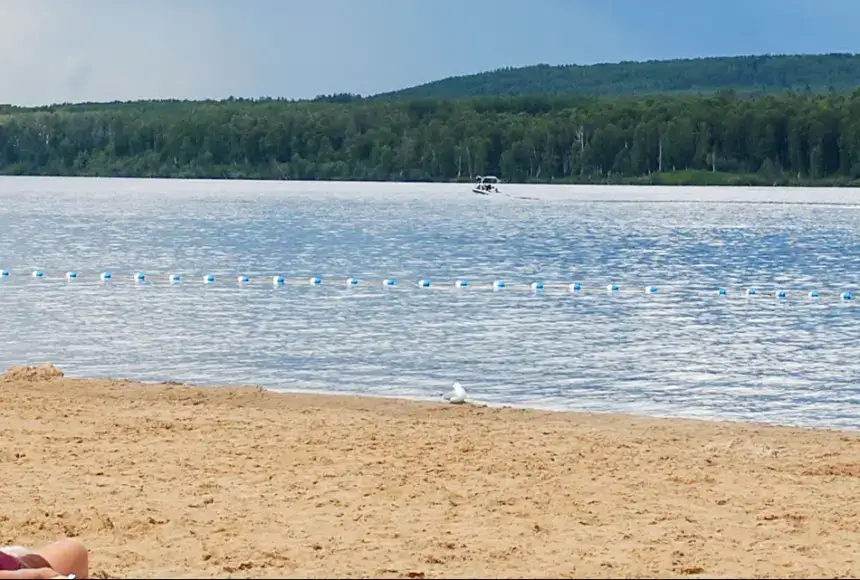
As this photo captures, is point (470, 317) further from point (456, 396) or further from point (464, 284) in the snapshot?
point (456, 396)

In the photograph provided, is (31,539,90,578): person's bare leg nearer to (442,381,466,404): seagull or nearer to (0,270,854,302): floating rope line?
(442,381,466,404): seagull

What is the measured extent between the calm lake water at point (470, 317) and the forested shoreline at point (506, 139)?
256ft

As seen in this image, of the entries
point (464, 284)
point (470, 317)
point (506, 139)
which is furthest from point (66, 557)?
point (506, 139)

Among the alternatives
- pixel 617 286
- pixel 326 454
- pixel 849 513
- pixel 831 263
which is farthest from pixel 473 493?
pixel 831 263

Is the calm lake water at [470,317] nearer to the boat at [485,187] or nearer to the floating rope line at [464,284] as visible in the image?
the floating rope line at [464,284]

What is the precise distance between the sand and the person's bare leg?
3.89ft

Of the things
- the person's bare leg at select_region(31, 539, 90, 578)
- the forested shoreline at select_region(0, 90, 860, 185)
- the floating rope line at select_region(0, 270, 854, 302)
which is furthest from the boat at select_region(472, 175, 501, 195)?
the person's bare leg at select_region(31, 539, 90, 578)

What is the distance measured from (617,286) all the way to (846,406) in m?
16.6

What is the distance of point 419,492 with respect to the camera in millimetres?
9711

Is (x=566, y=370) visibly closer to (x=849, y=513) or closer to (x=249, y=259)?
(x=849, y=513)

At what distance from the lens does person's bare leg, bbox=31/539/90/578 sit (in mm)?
5711

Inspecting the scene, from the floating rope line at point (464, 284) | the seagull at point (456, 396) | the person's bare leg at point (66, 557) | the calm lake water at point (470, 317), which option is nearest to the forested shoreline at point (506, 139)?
the calm lake water at point (470, 317)

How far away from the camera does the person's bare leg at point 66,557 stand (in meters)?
5.71

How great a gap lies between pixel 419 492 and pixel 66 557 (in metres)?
4.16
